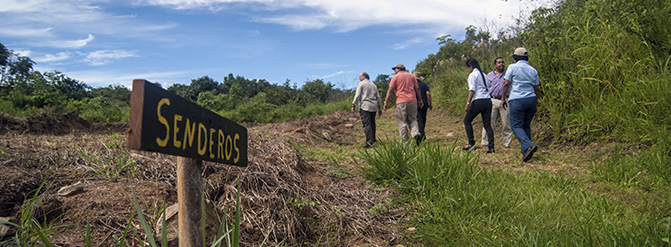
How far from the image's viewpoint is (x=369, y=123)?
25.7ft

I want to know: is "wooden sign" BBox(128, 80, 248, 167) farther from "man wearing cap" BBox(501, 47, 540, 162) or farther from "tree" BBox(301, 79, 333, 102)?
"tree" BBox(301, 79, 333, 102)

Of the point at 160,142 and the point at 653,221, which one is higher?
the point at 160,142

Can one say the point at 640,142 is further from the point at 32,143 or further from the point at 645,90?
the point at 32,143

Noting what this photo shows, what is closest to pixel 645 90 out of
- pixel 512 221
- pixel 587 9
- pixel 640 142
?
pixel 640 142

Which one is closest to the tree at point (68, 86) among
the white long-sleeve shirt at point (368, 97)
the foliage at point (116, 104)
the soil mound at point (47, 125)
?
the foliage at point (116, 104)

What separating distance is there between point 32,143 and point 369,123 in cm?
536

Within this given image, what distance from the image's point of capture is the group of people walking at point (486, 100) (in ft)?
19.4

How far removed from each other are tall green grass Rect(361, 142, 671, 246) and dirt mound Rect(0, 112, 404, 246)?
298 mm

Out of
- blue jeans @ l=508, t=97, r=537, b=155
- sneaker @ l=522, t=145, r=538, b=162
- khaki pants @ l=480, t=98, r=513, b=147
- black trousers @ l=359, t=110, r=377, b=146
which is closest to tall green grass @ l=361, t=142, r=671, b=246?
sneaker @ l=522, t=145, r=538, b=162

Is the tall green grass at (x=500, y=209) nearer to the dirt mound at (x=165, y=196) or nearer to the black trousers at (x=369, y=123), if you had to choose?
the dirt mound at (x=165, y=196)

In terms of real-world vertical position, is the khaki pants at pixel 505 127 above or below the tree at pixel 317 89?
below

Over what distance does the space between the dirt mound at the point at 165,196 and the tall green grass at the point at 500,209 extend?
0.30 m

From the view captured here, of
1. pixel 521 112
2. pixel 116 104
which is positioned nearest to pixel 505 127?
pixel 521 112

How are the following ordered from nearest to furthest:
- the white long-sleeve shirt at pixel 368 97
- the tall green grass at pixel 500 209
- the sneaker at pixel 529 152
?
the tall green grass at pixel 500 209, the sneaker at pixel 529 152, the white long-sleeve shirt at pixel 368 97
